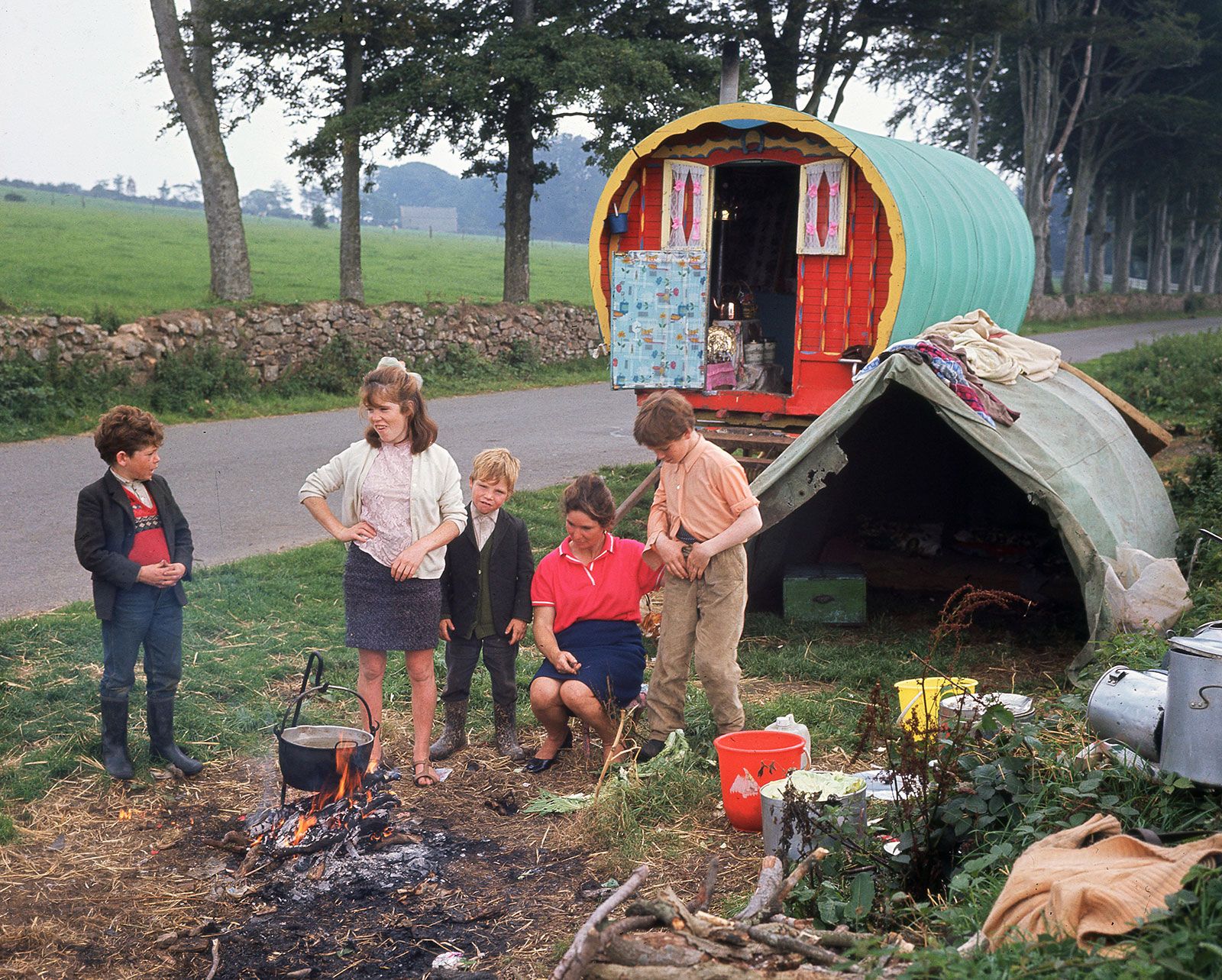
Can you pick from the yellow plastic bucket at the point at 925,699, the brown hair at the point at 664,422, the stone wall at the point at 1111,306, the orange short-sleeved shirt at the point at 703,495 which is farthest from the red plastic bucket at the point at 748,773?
the stone wall at the point at 1111,306

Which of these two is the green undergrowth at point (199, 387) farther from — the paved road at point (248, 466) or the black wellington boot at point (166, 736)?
the black wellington boot at point (166, 736)

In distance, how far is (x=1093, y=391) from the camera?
968cm

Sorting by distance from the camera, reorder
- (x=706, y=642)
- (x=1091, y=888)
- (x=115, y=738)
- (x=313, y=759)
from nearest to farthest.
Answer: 1. (x=1091, y=888)
2. (x=313, y=759)
3. (x=115, y=738)
4. (x=706, y=642)

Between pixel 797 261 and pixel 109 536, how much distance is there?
7230mm

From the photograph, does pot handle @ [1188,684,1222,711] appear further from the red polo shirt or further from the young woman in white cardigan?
the young woman in white cardigan

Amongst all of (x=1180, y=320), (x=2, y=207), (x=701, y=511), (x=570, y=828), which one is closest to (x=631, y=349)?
(x=701, y=511)

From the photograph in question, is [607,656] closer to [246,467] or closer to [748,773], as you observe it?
[748,773]

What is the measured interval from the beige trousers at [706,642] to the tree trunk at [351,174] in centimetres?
1652

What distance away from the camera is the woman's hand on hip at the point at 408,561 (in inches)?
202

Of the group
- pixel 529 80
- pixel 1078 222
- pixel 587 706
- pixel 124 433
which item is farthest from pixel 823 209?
pixel 1078 222

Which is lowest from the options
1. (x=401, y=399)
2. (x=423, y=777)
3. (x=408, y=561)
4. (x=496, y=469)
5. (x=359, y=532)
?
(x=423, y=777)

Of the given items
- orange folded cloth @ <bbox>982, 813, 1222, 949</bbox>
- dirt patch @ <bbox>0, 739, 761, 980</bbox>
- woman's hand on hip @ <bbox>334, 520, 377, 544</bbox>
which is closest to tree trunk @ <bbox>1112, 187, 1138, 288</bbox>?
woman's hand on hip @ <bbox>334, 520, 377, 544</bbox>

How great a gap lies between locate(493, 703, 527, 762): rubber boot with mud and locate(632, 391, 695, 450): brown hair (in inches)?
59.3

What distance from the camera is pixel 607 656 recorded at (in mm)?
5609
